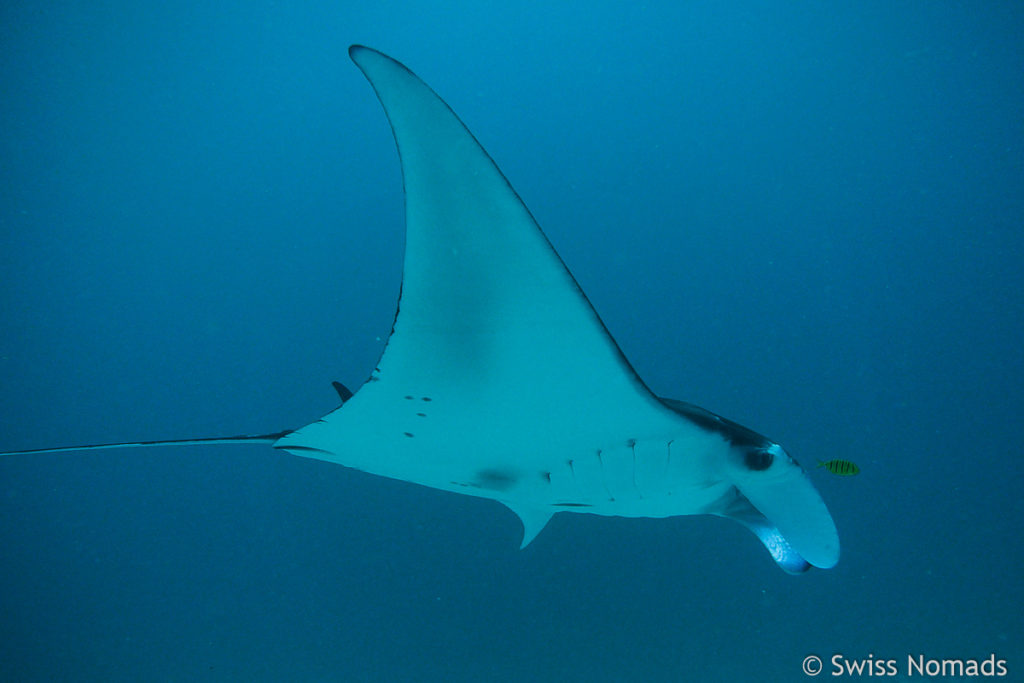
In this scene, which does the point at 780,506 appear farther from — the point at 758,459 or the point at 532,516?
the point at 532,516

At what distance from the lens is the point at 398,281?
4113mm

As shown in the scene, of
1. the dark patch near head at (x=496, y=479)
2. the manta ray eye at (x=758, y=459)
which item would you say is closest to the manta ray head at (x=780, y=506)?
the manta ray eye at (x=758, y=459)

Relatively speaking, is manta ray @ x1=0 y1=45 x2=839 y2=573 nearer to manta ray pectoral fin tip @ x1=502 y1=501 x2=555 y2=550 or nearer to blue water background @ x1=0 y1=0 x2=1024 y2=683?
manta ray pectoral fin tip @ x1=502 y1=501 x2=555 y2=550

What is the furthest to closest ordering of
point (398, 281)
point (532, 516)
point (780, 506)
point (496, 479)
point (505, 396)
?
point (398, 281) < point (532, 516) < point (496, 479) < point (780, 506) < point (505, 396)

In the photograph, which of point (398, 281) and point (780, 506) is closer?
point (780, 506)

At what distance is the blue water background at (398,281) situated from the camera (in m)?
3.80

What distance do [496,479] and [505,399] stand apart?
0.40 meters

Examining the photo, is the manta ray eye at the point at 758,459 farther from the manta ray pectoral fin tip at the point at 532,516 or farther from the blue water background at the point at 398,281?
the blue water background at the point at 398,281

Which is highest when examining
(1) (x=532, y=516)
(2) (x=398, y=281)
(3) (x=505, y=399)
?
(2) (x=398, y=281)

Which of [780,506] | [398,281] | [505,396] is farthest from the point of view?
[398,281]

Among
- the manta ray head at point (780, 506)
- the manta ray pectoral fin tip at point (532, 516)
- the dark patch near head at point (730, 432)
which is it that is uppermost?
the dark patch near head at point (730, 432)

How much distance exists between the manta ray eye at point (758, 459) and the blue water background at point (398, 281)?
2.56m

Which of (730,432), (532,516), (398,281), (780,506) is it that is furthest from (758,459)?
(398,281)

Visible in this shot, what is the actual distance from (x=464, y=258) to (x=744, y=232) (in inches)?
142
